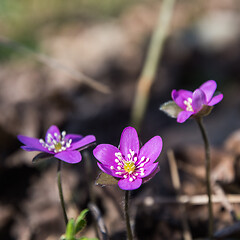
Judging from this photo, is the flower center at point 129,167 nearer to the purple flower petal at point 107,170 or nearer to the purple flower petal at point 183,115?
the purple flower petal at point 107,170

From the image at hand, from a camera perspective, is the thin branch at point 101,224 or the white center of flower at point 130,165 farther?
the thin branch at point 101,224

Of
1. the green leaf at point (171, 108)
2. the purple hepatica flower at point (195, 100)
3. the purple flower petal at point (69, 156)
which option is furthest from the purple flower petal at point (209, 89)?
the purple flower petal at point (69, 156)

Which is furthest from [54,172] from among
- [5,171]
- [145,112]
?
[145,112]

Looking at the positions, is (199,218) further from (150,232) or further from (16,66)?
(16,66)

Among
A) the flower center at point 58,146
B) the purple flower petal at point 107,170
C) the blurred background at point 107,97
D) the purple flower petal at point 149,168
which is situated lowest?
the purple flower petal at point 149,168

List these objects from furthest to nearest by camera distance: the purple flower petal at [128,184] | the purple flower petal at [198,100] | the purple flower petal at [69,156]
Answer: the purple flower petal at [198,100] < the purple flower petal at [69,156] < the purple flower petal at [128,184]

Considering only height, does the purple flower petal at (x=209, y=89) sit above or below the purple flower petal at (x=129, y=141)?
above

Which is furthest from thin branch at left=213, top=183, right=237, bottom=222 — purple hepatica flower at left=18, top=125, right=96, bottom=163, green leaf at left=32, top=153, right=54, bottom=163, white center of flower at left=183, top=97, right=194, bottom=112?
green leaf at left=32, top=153, right=54, bottom=163

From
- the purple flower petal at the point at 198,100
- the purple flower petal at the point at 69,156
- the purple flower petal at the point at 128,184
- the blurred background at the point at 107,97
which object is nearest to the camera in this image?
the purple flower petal at the point at 128,184
